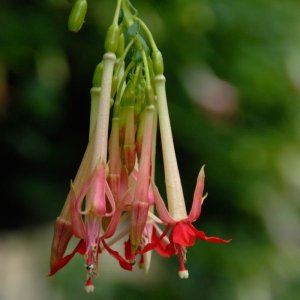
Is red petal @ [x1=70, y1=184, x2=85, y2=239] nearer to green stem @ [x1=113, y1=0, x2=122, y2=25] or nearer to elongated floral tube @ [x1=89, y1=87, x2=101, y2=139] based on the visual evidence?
A: elongated floral tube @ [x1=89, y1=87, x2=101, y2=139]

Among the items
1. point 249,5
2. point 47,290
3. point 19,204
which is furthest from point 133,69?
point 19,204

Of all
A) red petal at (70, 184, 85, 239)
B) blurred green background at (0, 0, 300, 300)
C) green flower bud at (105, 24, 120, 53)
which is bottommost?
blurred green background at (0, 0, 300, 300)

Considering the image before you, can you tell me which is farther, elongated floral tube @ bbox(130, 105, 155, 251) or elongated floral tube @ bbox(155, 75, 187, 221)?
elongated floral tube @ bbox(155, 75, 187, 221)

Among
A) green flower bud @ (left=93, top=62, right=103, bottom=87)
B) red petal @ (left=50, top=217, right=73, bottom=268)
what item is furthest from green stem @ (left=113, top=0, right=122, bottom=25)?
red petal @ (left=50, top=217, right=73, bottom=268)

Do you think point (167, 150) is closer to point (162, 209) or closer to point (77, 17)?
point (162, 209)

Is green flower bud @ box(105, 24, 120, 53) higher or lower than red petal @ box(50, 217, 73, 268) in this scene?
higher

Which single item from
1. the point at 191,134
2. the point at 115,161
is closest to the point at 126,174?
the point at 115,161
